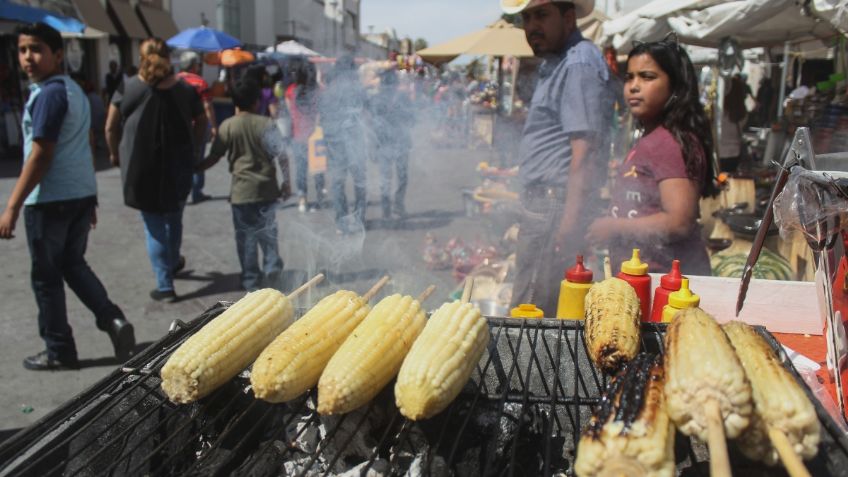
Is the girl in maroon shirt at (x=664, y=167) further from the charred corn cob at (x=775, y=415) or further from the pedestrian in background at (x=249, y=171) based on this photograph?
the pedestrian in background at (x=249, y=171)

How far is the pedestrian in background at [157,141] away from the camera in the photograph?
576 cm

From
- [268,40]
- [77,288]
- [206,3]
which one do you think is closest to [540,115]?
[77,288]

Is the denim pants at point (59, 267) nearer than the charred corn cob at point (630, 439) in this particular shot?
No

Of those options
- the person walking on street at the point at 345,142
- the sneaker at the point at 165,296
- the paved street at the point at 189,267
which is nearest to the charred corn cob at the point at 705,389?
the paved street at the point at 189,267

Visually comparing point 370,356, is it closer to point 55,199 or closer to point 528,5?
point 528,5

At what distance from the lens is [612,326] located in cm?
189

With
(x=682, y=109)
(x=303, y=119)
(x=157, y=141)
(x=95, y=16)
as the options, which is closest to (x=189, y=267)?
(x=157, y=141)

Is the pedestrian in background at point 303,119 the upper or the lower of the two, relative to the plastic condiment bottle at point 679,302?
upper

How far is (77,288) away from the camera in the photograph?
4.72m

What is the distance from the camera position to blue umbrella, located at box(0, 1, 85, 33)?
13305 millimetres

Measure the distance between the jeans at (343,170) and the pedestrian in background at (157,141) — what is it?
252cm

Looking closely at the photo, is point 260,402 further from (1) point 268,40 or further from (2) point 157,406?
(1) point 268,40

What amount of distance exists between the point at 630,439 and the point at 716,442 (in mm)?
171

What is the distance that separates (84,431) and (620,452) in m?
1.50
